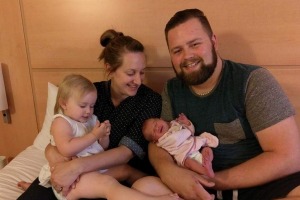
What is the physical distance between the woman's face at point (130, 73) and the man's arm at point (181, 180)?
0.38 meters

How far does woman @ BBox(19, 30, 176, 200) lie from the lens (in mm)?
1405

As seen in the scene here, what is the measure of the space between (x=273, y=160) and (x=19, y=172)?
4.50 feet

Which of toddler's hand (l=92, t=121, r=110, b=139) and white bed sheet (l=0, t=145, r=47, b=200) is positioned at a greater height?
toddler's hand (l=92, t=121, r=110, b=139)

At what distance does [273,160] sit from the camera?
3.97 feet

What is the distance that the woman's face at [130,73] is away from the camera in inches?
57.8

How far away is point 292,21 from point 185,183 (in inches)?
39.6

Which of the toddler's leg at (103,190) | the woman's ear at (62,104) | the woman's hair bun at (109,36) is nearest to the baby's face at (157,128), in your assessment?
the toddler's leg at (103,190)

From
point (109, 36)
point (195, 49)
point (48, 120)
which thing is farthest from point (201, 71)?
point (48, 120)

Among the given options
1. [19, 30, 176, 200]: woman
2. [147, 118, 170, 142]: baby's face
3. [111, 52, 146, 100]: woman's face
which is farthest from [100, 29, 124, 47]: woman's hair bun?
[147, 118, 170, 142]: baby's face

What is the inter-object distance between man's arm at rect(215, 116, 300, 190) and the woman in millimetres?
503

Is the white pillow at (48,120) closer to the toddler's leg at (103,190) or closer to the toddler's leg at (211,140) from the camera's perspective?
the toddler's leg at (103,190)

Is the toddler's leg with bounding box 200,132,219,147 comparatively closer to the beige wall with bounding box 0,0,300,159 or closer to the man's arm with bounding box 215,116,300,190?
the man's arm with bounding box 215,116,300,190

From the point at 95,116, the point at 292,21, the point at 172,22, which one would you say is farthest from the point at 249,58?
the point at 95,116

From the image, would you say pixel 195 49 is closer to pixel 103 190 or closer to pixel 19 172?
pixel 103 190
